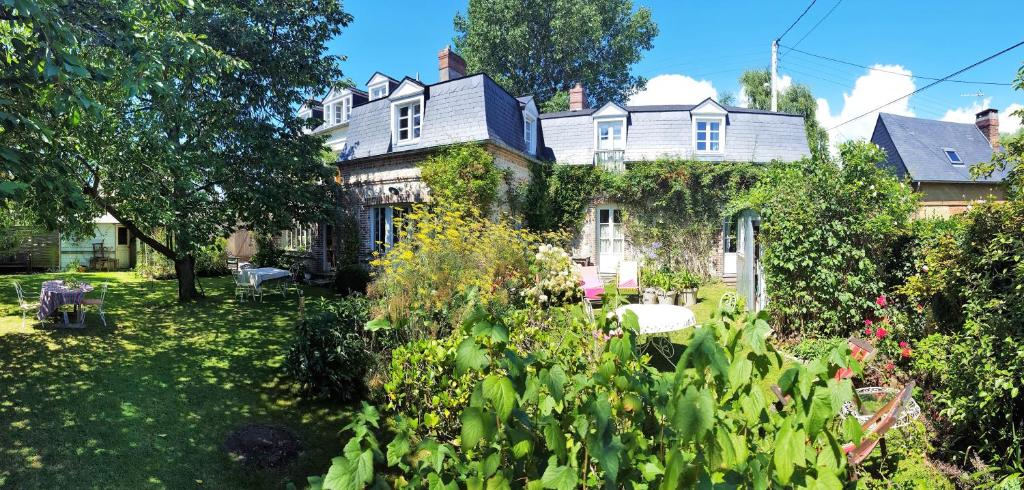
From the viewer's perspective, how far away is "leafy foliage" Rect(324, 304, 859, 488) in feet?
3.92

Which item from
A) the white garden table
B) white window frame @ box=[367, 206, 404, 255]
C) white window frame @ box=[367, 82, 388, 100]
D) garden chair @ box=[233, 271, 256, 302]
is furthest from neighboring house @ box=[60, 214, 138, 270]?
white window frame @ box=[367, 206, 404, 255]

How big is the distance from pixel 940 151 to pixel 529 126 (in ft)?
57.4

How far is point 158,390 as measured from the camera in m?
5.75

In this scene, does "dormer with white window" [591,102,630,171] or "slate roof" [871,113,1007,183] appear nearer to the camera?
"dormer with white window" [591,102,630,171]

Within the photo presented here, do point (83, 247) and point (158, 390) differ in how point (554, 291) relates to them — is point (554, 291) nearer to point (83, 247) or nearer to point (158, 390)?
point (158, 390)

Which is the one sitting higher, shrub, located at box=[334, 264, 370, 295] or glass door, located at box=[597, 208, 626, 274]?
glass door, located at box=[597, 208, 626, 274]

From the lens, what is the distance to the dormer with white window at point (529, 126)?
16.2 m

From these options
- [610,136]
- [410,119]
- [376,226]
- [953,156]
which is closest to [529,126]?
[610,136]

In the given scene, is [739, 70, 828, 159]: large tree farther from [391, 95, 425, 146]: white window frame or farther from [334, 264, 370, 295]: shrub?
[334, 264, 370, 295]: shrub

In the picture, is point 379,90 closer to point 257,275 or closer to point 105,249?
point 257,275

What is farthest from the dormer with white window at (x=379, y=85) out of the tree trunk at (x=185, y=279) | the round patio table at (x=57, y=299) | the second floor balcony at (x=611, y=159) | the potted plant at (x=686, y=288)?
the potted plant at (x=686, y=288)

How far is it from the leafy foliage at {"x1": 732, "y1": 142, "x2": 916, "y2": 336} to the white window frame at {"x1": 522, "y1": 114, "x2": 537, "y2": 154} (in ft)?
32.8

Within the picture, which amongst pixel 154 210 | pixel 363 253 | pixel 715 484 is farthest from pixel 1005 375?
pixel 363 253

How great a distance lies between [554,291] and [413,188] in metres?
7.44
